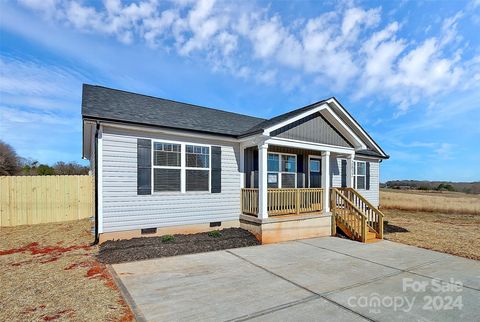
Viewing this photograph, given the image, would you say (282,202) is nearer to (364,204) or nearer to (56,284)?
(364,204)

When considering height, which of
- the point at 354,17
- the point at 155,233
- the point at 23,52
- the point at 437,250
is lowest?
the point at 437,250

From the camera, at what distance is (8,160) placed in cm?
2164

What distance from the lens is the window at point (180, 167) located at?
7.63m

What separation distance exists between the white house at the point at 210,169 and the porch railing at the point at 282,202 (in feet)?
0.11

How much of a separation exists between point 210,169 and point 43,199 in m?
7.95

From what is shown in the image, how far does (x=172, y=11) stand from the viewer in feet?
28.8

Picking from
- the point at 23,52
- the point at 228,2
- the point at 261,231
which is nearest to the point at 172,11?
the point at 228,2

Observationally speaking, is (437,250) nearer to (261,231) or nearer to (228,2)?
(261,231)

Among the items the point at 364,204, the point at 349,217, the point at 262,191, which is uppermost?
the point at 262,191

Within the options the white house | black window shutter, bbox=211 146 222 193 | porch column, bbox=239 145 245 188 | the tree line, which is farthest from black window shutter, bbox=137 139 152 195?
the tree line

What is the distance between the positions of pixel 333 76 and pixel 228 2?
6.94m

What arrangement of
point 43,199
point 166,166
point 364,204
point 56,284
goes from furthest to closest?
1. point 43,199
2. point 364,204
3. point 166,166
4. point 56,284

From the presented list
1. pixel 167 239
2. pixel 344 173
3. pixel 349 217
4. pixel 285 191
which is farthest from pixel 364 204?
pixel 167 239

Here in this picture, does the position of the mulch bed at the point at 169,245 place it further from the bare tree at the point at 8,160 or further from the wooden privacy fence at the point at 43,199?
the bare tree at the point at 8,160
